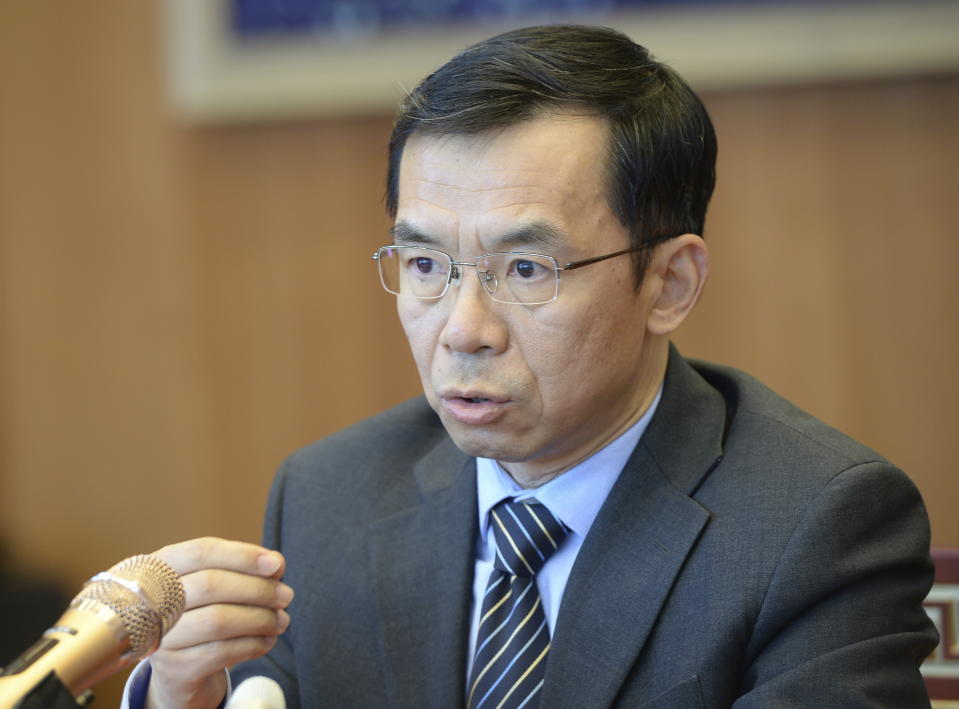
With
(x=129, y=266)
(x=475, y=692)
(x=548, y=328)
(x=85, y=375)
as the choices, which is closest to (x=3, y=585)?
(x=85, y=375)

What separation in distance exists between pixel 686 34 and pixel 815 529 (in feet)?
5.80

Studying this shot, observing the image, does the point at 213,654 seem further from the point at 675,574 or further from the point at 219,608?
the point at 675,574

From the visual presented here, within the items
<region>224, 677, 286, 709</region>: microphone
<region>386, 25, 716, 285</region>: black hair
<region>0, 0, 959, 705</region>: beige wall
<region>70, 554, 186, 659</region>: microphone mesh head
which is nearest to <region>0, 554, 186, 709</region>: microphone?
<region>70, 554, 186, 659</region>: microphone mesh head

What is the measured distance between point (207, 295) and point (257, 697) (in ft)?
7.21

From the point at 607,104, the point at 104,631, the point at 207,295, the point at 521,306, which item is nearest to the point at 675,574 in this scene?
the point at 521,306

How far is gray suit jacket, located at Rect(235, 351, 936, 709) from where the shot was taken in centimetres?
136

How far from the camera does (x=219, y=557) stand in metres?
1.30

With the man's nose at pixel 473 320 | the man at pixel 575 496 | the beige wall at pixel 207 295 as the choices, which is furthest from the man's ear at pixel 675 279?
the beige wall at pixel 207 295

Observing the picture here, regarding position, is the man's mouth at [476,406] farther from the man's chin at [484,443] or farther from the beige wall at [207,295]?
the beige wall at [207,295]

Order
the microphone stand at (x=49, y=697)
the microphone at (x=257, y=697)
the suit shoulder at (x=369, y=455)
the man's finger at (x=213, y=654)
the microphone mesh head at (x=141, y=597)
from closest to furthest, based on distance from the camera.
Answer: the microphone stand at (x=49, y=697) → the microphone mesh head at (x=141, y=597) → the microphone at (x=257, y=697) → the man's finger at (x=213, y=654) → the suit shoulder at (x=369, y=455)

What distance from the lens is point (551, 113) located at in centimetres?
149

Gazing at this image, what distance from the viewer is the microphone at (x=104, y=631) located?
2.93 feet

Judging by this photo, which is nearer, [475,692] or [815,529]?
[815,529]

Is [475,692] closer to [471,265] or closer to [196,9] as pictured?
[471,265]
